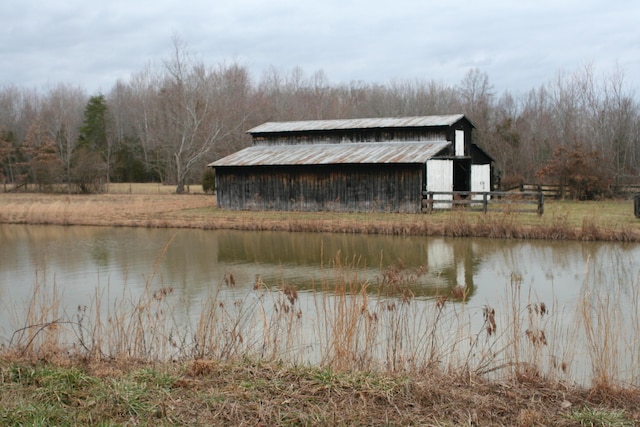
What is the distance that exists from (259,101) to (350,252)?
47.4 m

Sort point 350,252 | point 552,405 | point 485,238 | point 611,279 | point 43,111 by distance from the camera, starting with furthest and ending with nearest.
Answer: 1. point 43,111
2. point 485,238
3. point 350,252
4. point 611,279
5. point 552,405

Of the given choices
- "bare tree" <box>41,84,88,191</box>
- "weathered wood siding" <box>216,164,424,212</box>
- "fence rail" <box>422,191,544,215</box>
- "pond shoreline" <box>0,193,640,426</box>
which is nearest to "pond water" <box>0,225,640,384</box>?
"pond shoreline" <box>0,193,640,426</box>

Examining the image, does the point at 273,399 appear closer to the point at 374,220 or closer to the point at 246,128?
the point at 374,220

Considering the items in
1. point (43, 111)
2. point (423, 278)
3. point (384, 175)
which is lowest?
point (423, 278)

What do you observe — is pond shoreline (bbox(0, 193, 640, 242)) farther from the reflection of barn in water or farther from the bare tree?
the bare tree

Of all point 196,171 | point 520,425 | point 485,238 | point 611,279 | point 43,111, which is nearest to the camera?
point 520,425

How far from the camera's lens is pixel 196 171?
60.1m

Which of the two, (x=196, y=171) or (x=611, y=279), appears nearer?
(x=611, y=279)

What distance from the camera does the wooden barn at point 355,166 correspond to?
95.0 ft

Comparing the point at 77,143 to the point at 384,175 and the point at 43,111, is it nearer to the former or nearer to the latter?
the point at 43,111

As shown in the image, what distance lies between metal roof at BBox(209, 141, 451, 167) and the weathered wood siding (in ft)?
1.32

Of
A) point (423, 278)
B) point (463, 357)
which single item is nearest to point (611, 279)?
point (423, 278)

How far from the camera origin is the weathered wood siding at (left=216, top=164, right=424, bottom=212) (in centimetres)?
2867

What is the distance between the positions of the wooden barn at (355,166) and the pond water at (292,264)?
7.44 meters
